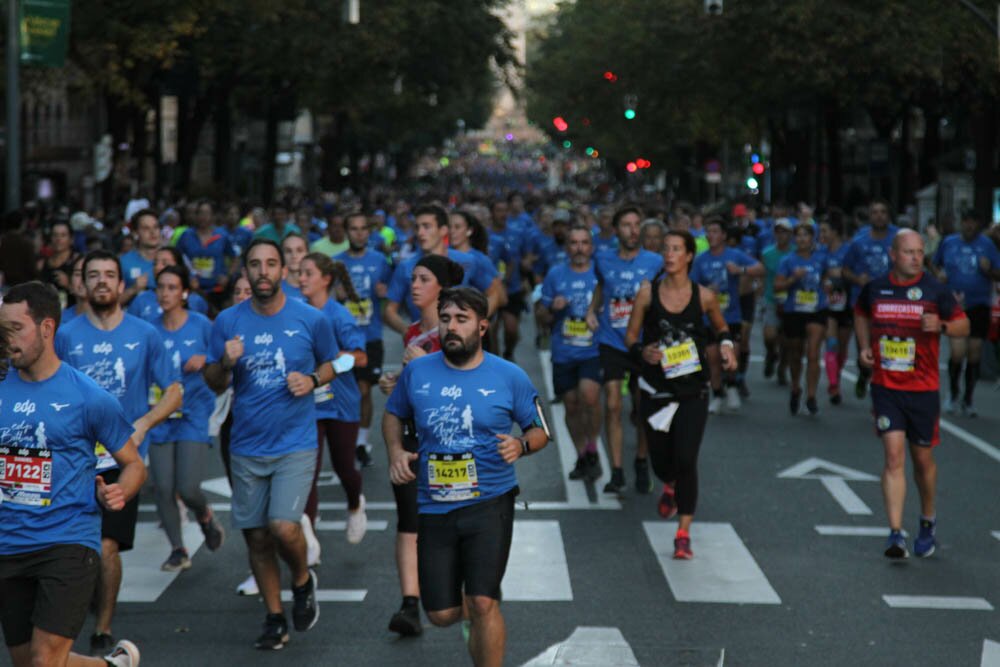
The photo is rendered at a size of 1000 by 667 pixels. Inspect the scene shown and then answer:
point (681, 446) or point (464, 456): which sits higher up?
point (464, 456)

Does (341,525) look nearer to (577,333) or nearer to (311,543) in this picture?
(311,543)

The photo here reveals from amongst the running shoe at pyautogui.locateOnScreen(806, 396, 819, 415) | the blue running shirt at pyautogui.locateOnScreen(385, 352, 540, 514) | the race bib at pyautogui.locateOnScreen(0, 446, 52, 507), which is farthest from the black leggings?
the running shoe at pyautogui.locateOnScreen(806, 396, 819, 415)

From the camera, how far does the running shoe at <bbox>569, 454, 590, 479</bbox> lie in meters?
13.5

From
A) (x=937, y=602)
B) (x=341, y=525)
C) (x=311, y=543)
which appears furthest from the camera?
(x=341, y=525)

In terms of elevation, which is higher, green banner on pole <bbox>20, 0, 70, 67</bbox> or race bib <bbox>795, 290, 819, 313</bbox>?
green banner on pole <bbox>20, 0, 70, 67</bbox>

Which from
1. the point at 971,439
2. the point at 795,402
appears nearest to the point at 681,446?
the point at 971,439

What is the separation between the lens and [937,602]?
9.51m

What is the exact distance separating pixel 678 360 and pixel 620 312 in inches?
83.1

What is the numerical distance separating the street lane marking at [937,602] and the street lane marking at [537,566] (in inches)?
65.4

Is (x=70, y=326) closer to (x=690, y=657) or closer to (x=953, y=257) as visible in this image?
(x=690, y=657)

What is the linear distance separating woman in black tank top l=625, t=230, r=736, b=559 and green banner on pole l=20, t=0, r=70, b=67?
15537mm

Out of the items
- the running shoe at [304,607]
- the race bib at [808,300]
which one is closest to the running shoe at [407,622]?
the running shoe at [304,607]

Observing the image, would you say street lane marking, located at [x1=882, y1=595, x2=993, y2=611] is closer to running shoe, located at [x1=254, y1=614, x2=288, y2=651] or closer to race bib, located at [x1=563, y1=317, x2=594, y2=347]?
running shoe, located at [x1=254, y1=614, x2=288, y2=651]

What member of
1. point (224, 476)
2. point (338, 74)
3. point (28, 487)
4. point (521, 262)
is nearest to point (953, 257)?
point (521, 262)
